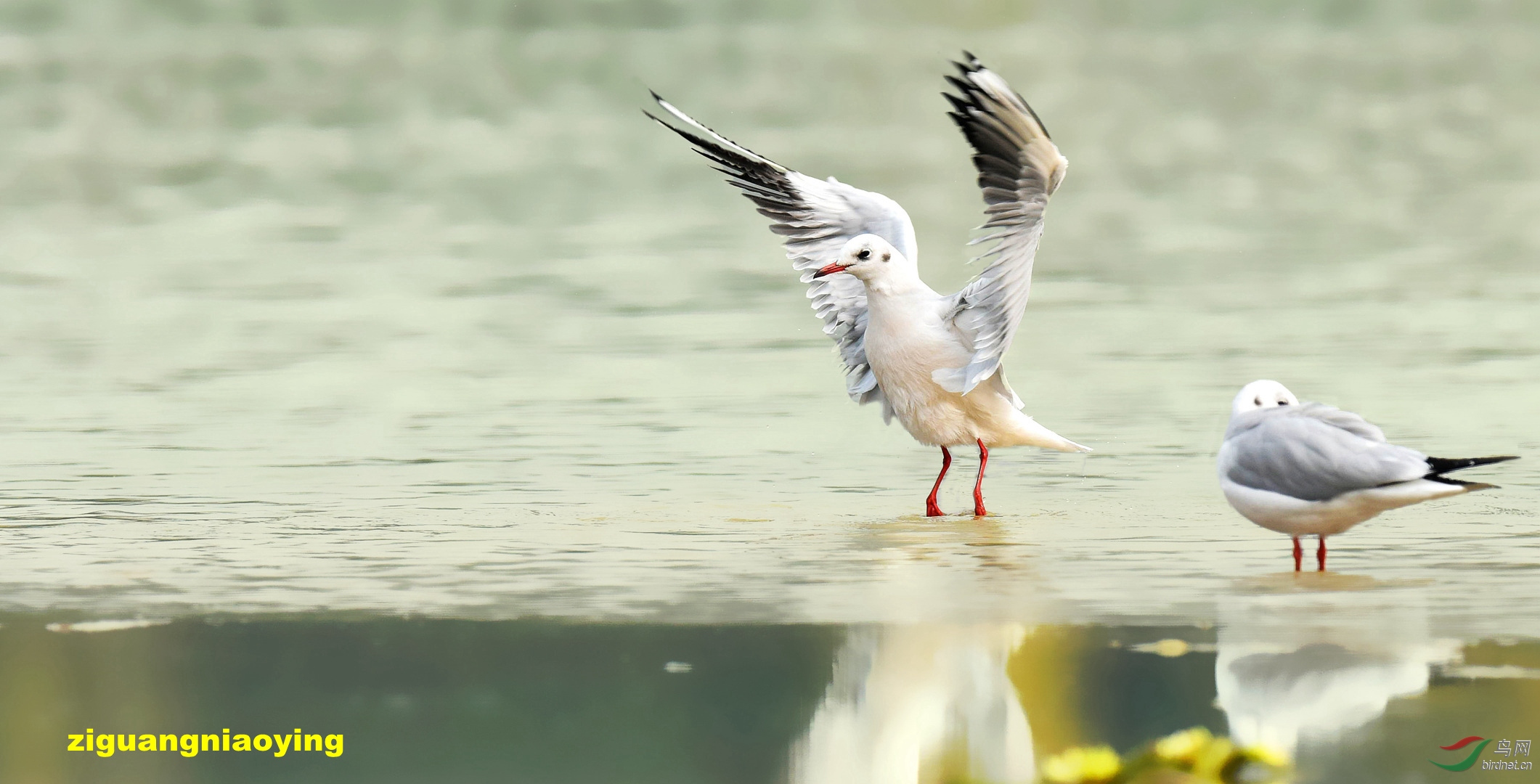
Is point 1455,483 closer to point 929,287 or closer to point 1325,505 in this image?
point 1325,505

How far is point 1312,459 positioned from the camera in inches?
298

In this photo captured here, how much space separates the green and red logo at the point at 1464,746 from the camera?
5.15 meters

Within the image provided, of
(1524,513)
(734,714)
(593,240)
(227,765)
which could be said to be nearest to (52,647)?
(227,765)

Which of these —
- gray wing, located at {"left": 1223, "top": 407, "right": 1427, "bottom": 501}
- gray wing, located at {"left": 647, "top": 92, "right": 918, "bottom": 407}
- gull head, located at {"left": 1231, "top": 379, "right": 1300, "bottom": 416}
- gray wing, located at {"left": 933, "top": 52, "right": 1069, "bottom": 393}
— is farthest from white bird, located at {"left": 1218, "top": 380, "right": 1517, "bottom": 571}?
gray wing, located at {"left": 647, "top": 92, "right": 918, "bottom": 407}

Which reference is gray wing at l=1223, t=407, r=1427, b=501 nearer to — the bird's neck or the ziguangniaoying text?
the bird's neck

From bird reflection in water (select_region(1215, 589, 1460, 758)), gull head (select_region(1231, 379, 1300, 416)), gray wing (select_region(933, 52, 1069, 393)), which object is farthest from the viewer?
gray wing (select_region(933, 52, 1069, 393))

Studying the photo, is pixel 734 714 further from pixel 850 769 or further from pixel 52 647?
pixel 52 647

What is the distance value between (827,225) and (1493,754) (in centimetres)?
636

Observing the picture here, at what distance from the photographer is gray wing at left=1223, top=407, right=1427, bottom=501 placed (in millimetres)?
7473

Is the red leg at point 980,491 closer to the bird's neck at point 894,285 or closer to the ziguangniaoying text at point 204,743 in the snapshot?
the bird's neck at point 894,285

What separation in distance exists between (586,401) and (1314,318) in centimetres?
571

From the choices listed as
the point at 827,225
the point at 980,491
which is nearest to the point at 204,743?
the point at 980,491

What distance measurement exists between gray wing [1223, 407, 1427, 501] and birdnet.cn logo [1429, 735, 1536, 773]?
2.26 metres

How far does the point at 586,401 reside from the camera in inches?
501
